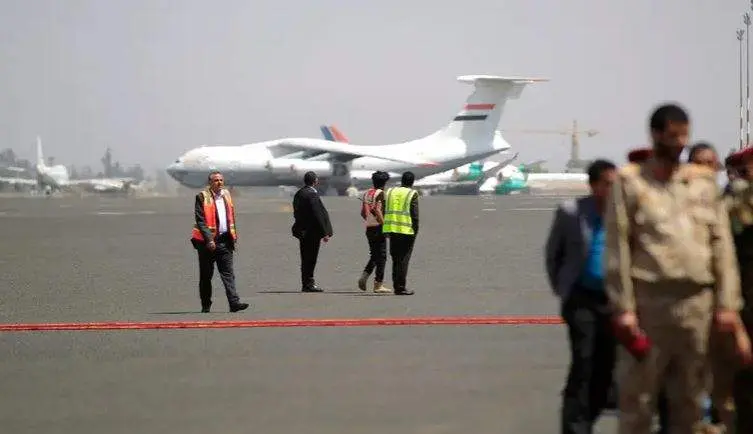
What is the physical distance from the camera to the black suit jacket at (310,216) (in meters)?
18.9

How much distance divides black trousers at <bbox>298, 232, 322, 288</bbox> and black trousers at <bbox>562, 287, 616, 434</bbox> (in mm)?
11592

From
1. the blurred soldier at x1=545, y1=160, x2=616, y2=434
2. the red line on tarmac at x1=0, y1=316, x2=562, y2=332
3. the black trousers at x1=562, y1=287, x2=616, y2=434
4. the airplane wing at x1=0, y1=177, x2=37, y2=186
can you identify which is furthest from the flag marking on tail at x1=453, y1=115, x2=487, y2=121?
the black trousers at x1=562, y1=287, x2=616, y2=434

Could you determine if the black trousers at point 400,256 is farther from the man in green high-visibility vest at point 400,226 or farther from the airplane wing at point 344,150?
the airplane wing at point 344,150

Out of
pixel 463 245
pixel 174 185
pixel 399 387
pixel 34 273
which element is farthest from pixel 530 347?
pixel 174 185

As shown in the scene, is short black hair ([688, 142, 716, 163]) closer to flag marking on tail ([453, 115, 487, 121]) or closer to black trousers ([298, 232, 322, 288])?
black trousers ([298, 232, 322, 288])

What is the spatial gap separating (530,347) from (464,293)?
6.02 metres

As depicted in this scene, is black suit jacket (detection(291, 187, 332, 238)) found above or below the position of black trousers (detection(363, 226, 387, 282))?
above

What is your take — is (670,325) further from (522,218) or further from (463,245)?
(522,218)

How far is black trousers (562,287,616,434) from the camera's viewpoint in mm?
7246

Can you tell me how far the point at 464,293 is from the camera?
17.9 metres

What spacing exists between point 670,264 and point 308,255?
13196 millimetres

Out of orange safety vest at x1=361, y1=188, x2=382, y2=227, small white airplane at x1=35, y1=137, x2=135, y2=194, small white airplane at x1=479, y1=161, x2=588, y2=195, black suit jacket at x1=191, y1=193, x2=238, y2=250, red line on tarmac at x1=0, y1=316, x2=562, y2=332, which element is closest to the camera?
red line on tarmac at x1=0, y1=316, x2=562, y2=332

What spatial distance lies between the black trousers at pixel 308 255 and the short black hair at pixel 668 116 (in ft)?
42.3

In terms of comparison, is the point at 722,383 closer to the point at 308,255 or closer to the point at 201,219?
the point at 201,219
